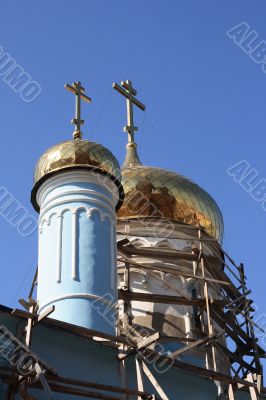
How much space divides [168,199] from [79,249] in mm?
4924

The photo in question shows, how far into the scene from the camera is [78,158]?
11.9 meters

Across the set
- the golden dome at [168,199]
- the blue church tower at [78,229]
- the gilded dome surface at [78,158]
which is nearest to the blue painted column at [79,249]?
the blue church tower at [78,229]

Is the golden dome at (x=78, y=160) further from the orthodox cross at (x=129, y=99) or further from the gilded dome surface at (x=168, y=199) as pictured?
the orthodox cross at (x=129, y=99)

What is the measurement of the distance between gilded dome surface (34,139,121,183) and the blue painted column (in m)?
0.14

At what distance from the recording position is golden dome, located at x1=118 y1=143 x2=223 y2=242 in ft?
50.7

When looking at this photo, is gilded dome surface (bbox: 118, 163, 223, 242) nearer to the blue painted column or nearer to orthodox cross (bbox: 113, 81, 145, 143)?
orthodox cross (bbox: 113, 81, 145, 143)

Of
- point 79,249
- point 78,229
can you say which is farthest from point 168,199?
point 79,249

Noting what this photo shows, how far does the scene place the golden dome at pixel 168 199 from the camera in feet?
50.7

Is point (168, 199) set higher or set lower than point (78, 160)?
higher

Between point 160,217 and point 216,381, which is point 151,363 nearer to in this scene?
point 216,381

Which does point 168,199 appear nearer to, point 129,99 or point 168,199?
point 168,199

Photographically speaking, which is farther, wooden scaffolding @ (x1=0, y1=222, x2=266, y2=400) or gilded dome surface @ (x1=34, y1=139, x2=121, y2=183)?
gilded dome surface @ (x1=34, y1=139, x2=121, y2=183)

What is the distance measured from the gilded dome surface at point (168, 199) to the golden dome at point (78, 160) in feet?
10.9

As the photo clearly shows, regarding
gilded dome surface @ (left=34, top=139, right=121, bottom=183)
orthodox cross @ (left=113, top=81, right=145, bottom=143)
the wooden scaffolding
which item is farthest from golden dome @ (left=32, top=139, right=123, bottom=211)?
orthodox cross @ (left=113, top=81, right=145, bottom=143)
